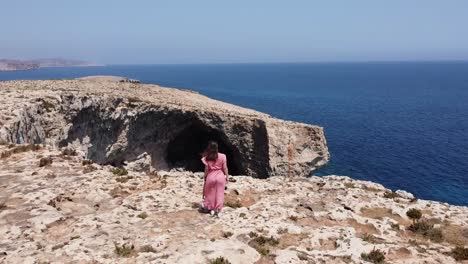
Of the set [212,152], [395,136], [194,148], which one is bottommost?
[395,136]

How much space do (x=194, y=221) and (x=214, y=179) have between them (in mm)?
2009

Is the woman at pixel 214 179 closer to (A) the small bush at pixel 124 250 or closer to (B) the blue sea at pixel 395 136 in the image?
(A) the small bush at pixel 124 250

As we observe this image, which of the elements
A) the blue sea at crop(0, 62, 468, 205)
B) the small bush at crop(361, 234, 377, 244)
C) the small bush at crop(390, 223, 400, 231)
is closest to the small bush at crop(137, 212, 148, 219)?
the small bush at crop(361, 234, 377, 244)

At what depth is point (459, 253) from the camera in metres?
14.9

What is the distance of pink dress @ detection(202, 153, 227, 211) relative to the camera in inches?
683

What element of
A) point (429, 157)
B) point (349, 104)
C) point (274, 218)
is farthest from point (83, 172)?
point (349, 104)

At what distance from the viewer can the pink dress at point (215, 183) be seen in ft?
56.9

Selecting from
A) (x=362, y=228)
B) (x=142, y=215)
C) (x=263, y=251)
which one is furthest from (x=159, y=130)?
(x=263, y=251)

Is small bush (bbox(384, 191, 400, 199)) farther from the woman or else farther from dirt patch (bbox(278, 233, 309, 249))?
the woman

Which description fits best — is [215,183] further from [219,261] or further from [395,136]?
[395,136]

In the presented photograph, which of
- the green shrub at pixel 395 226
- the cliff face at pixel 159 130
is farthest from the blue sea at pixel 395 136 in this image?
the green shrub at pixel 395 226

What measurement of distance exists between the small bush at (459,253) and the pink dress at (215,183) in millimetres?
9587

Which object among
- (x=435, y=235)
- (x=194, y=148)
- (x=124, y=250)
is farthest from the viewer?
(x=194, y=148)

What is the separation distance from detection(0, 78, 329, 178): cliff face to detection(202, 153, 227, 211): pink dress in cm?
2846
